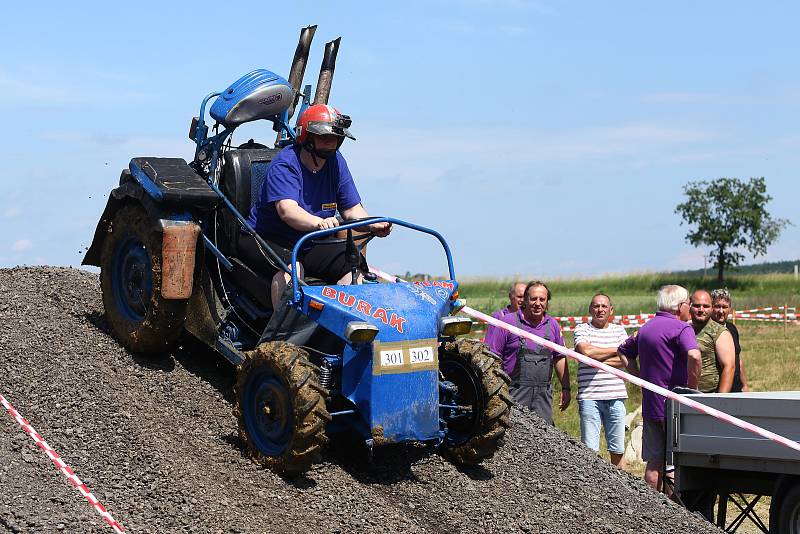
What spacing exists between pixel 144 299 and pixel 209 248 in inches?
27.8

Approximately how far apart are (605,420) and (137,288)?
435cm

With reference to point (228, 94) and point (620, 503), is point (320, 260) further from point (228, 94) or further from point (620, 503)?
point (620, 503)

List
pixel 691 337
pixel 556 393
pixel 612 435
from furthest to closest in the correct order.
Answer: pixel 556 393 → pixel 612 435 → pixel 691 337

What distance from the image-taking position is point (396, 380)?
6.96 m

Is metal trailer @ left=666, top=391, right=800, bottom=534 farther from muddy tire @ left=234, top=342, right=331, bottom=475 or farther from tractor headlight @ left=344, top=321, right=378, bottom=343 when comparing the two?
muddy tire @ left=234, top=342, right=331, bottom=475

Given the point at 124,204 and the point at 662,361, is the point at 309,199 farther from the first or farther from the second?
the point at 662,361

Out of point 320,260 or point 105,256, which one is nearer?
point 320,260

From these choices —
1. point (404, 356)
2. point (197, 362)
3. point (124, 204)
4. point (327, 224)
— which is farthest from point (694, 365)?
point (124, 204)

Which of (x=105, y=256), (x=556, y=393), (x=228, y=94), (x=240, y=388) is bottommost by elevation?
(x=556, y=393)

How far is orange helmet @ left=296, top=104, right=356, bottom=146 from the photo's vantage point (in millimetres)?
7824

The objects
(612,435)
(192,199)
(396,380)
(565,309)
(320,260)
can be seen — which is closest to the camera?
(396,380)

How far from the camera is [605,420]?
1024 cm

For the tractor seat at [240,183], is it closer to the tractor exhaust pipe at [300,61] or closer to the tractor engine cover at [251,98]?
the tractor engine cover at [251,98]

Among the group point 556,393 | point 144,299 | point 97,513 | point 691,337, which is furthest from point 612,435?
point 556,393
